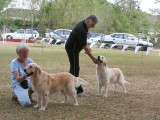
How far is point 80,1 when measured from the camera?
47.8m

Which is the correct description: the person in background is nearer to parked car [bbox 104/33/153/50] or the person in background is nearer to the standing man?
the standing man

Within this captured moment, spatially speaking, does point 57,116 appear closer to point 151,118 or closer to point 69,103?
point 69,103

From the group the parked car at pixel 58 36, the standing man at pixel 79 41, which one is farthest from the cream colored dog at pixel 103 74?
the parked car at pixel 58 36

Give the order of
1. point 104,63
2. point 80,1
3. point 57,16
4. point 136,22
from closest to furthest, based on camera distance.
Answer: point 104,63 < point 57,16 < point 80,1 < point 136,22

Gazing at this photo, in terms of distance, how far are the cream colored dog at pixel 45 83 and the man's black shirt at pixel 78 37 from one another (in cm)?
91

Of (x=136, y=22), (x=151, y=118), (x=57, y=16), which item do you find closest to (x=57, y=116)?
(x=151, y=118)

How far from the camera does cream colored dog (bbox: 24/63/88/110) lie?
5.38 meters

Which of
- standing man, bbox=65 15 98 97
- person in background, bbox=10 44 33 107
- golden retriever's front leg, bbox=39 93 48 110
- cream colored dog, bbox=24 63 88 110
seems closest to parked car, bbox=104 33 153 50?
standing man, bbox=65 15 98 97

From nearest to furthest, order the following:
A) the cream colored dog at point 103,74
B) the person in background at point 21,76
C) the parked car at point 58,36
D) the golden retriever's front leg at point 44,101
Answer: the golden retriever's front leg at point 44,101 < the person in background at point 21,76 < the cream colored dog at point 103,74 < the parked car at point 58,36

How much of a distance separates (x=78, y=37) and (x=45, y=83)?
4.64 feet

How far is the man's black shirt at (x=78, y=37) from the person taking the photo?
633 centimetres

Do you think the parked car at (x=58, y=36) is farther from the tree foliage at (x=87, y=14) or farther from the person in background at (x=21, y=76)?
the person in background at (x=21, y=76)

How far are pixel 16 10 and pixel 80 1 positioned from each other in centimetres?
1019

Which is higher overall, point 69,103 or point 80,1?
point 80,1
